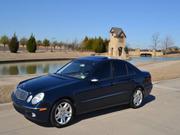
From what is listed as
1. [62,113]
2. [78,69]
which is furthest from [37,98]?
[78,69]

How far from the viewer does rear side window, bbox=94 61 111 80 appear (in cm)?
684

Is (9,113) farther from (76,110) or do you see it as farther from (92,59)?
(92,59)

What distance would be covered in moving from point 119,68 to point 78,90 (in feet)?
6.00

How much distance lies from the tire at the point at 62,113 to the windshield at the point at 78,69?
0.89 meters

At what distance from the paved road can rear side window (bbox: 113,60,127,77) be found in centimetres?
110

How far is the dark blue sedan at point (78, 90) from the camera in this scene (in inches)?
223

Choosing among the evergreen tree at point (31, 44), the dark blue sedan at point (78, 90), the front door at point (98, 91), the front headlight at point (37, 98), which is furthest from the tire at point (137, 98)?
the evergreen tree at point (31, 44)

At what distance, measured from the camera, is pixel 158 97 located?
389 inches

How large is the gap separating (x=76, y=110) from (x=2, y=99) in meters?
3.23

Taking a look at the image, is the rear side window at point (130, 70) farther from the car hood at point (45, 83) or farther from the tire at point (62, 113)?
the tire at point (62, 113)

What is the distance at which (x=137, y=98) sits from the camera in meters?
8.11

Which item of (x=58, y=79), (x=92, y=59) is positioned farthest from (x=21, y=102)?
(x=92, y=59)

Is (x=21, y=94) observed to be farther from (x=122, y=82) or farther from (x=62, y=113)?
(x=122, y=82)

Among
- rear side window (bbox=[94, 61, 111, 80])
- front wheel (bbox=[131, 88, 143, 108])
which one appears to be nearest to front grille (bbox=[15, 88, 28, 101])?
rear side window (bbox=[94, 61, 111, 80])
